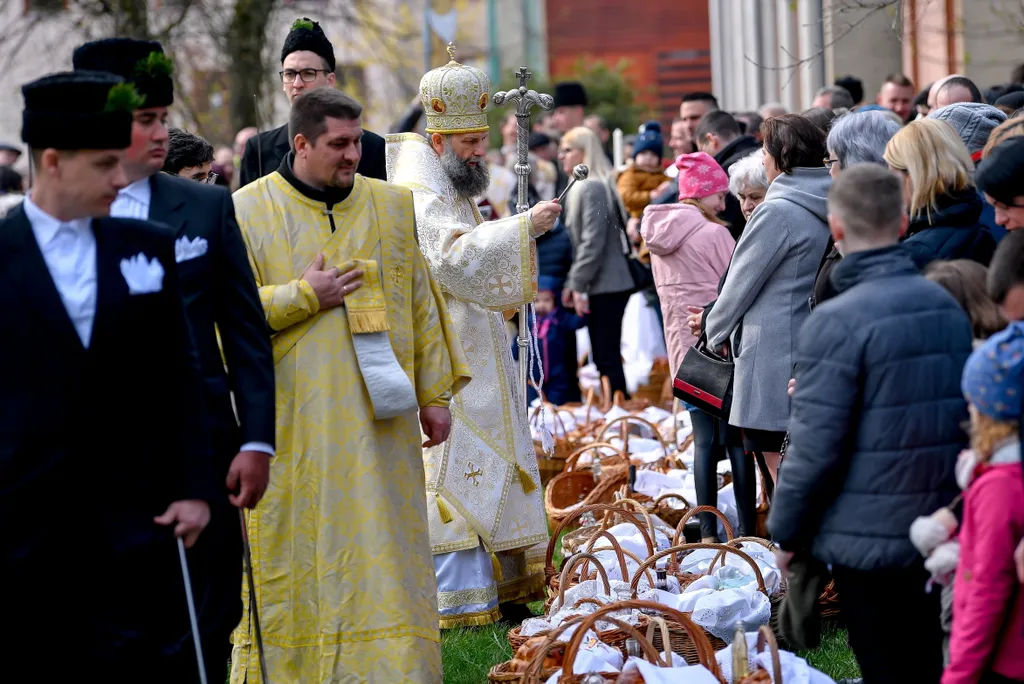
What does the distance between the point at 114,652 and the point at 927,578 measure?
79.4 inches

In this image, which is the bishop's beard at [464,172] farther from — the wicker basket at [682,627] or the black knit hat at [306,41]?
the wicker basket at [682,627]

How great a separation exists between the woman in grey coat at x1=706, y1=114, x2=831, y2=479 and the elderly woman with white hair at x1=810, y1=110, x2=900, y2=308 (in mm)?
291

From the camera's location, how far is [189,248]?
415 centimetres

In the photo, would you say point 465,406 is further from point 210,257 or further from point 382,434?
point 210,257

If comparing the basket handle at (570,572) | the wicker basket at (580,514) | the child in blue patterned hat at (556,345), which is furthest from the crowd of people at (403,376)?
the child in blue patterned hat at (556,345)

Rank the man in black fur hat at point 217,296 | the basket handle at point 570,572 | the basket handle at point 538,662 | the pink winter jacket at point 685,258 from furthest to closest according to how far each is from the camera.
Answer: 1. the pink winter jacket at point 685,258
2. the basket handle at point 570,572
3. the basket handle at point 538,662
4. the man in black fur hat at point 217,296

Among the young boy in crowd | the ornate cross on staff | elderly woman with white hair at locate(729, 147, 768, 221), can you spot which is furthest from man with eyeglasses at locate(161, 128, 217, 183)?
the young boy in crowd

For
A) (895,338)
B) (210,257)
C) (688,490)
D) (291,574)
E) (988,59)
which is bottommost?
(688,490)

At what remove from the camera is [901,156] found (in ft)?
16.4

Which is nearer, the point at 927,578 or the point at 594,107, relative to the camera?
the point at 927,578

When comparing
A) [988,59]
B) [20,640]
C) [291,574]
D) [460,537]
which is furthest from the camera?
[988,59]

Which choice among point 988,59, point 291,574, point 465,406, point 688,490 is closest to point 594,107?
point 988,59

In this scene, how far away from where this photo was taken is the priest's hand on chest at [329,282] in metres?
4.84

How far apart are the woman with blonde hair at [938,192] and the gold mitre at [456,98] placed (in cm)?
193
